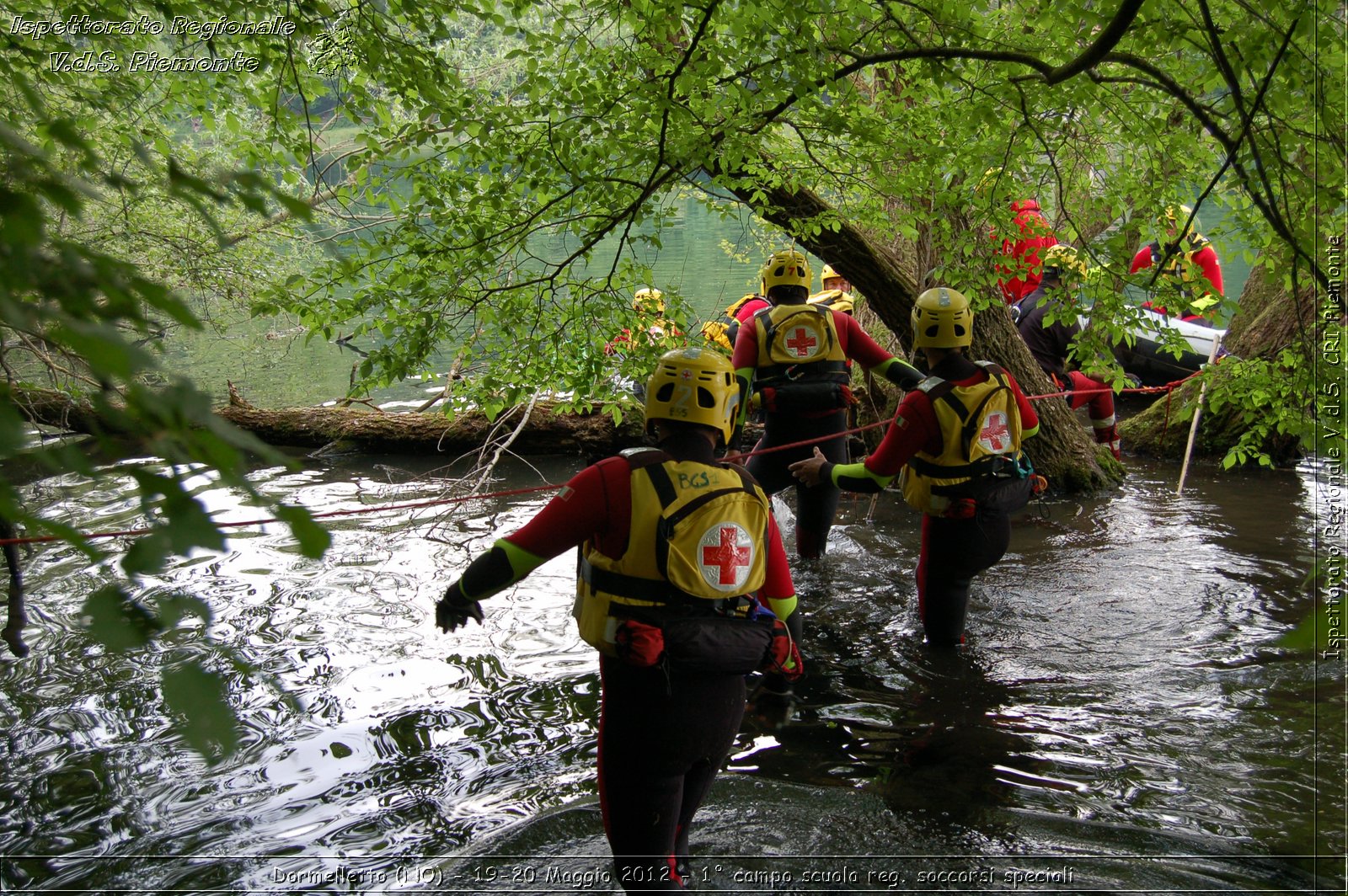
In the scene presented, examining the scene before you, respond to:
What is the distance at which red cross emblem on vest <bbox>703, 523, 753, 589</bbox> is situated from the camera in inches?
120

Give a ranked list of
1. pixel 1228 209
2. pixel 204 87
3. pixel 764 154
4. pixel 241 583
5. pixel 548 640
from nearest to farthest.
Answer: pixel 1228 209 < pixel 204 87 < pixel 548 640 < pixel 764 154 < pixel 241 583

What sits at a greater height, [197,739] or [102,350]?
[102,350]

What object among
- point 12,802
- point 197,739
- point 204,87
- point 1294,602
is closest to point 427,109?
point 204,87

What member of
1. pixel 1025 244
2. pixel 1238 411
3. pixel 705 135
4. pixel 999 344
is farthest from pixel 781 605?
pixel 1238 411

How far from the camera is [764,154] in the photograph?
21.1 feet

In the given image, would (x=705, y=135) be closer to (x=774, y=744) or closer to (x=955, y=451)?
(x=955, y=451)

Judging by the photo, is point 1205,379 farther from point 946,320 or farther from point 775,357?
point 775,357

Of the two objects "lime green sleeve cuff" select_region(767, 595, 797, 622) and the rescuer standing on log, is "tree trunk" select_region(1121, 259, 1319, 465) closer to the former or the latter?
the rescuer standing on log

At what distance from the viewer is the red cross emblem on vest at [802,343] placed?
610cm

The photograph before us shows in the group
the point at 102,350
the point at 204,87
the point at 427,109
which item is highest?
the point at 204,87

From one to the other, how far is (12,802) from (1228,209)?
6.76 meters

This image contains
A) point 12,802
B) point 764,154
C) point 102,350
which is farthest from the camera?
point 764,154

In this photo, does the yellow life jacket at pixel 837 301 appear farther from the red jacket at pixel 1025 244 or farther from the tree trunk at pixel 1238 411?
the tree trunk at pixel 1238 411

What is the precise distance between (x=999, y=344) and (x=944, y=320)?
4481 mm
